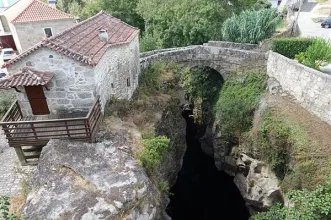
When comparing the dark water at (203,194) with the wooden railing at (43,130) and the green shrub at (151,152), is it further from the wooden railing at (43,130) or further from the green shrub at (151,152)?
→ the wooden railing at (43,130)

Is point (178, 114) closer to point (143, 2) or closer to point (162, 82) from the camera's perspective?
point (162, 82)

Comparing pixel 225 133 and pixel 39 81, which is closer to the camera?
pixel 39 81

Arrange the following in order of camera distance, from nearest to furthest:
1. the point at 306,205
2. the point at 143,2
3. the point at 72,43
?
the point at 306,205
the point at 72,43
the point at 143,2

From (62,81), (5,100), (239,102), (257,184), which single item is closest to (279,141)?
(257,184)

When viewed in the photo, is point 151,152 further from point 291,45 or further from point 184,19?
point 184,19

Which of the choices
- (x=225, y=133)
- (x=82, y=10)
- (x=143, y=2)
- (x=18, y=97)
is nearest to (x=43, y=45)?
(x=18, y=97)
